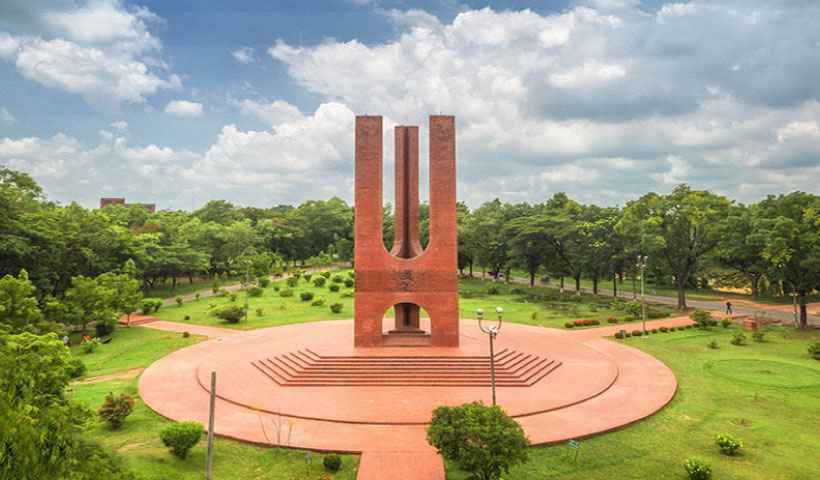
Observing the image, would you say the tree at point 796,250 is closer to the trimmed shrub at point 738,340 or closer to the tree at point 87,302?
the trimmed shrub at point 738,340

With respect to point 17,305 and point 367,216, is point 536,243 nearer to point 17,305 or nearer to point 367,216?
point 367,216

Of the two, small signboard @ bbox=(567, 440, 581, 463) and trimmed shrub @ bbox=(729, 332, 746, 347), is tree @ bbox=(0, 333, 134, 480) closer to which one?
small signboard @ bbox=(567, 440, 581, 463)

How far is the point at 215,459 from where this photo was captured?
452 inches

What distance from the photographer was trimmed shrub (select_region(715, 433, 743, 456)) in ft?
38.4

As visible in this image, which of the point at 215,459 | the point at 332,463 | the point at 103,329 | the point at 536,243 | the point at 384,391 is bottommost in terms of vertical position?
the point at 215,459

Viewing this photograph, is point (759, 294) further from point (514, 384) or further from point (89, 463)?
point (89, 463)

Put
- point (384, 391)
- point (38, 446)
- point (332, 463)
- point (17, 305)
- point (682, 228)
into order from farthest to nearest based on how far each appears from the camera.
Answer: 1. point (682, 228)
2. point (17, 305)
3. point (384, 391)
4. point (332, 463)
5. point (38, 446)

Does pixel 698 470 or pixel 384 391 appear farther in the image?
pixel 384 391

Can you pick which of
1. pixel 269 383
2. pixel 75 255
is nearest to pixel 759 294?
pixel 269 383

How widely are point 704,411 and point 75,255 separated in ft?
117

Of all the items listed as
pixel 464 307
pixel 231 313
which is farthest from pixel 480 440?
pixel 464 307

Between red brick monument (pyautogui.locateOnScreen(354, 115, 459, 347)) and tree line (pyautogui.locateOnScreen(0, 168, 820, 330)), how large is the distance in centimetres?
1333

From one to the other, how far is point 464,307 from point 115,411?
25662 mm

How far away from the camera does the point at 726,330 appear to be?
27.1m
